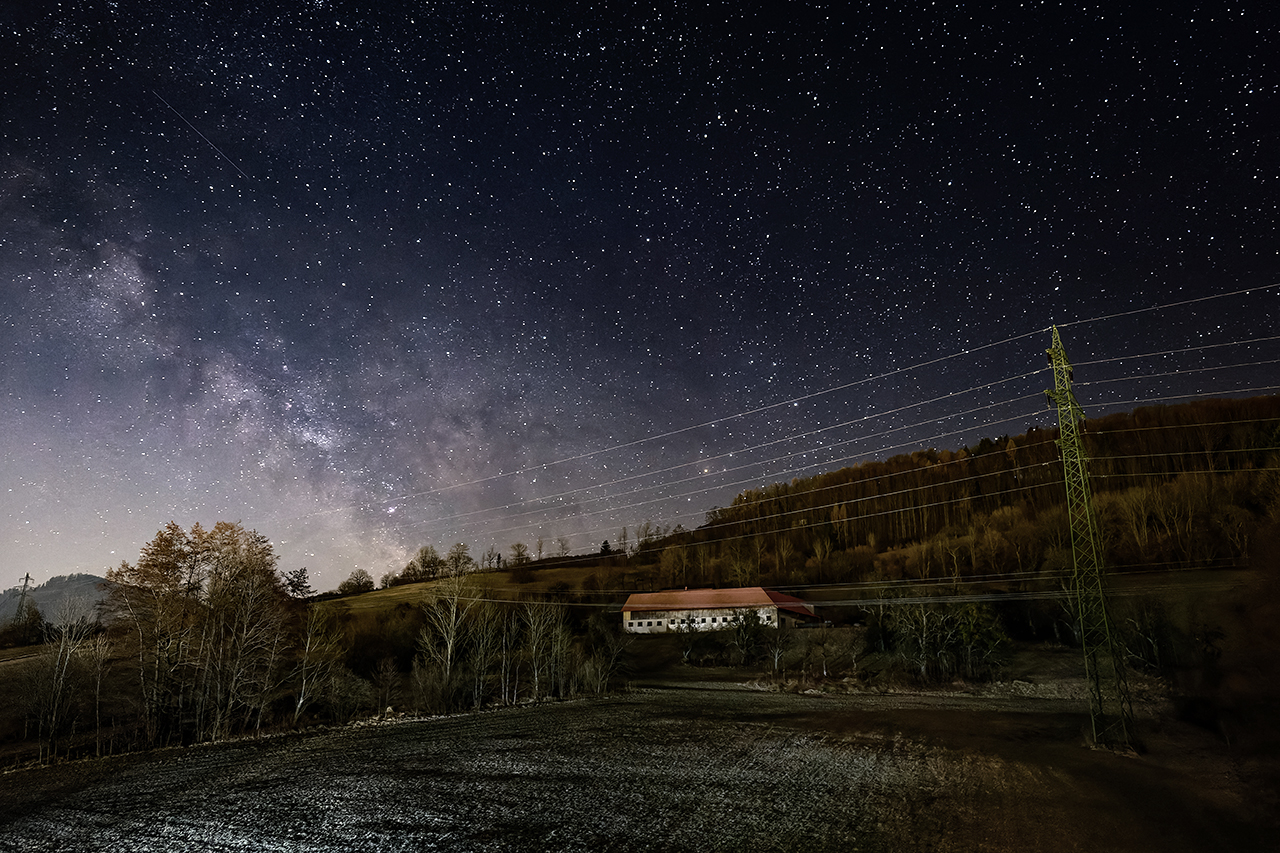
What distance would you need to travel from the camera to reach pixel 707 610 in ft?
263

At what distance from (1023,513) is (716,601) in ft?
181

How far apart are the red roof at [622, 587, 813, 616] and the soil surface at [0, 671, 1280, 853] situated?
142 ft

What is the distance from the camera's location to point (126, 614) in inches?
1598

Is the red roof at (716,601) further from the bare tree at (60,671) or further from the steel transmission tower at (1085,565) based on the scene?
the bare tree at (60,671)

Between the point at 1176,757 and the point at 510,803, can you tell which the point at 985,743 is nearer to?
the point at 1176,757

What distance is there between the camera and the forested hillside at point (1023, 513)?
71062 mm

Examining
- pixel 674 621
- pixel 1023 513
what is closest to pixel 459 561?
pixel 674 621

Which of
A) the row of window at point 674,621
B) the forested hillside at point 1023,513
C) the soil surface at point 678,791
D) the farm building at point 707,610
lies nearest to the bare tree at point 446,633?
the soil surface at point 678,791

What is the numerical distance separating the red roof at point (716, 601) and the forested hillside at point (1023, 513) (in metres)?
9.54

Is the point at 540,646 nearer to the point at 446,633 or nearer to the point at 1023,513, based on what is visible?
the point at 446,633

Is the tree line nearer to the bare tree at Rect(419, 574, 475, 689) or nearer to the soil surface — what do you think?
the bare tree at Rect(419, 574, 475, 689)

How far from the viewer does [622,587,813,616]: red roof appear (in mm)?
79731

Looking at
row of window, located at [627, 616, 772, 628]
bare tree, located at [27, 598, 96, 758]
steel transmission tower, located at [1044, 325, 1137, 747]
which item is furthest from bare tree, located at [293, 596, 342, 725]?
steel transmission tower, located at [1044, 325, 1137, 747]

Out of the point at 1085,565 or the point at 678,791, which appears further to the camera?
the point at 1085,565
